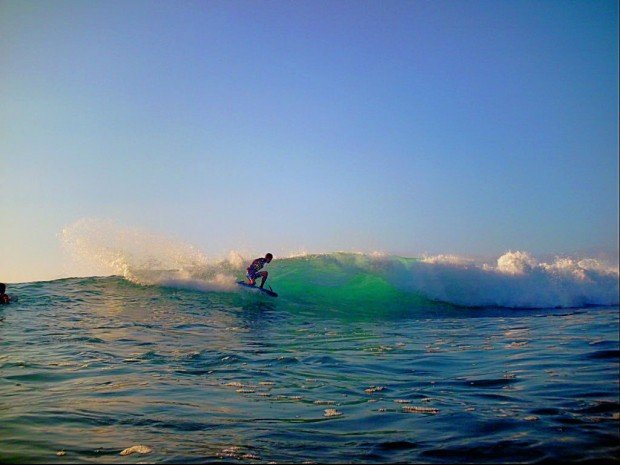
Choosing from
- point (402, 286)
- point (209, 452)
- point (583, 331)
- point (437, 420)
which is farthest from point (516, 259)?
point (209, 452)

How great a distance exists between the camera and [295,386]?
19.7 ft

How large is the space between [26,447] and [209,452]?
1452 millimetres

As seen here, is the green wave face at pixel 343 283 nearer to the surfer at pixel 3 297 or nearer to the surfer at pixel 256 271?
the surfer at pixel 256 271

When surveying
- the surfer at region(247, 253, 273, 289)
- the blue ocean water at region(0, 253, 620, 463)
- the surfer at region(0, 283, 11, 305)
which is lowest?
the blue ocean water at region(0, 253, 620, 463)

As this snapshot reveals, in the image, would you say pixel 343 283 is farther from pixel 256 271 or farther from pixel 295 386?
pixel 295 386

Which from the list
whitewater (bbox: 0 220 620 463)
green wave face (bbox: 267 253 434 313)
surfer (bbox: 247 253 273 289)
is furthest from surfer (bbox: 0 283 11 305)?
green wave face (bbox: 267 253 434 313)

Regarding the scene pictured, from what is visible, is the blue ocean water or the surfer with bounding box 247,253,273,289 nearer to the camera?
the blue ocean water

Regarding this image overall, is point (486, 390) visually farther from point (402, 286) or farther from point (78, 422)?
point (402, 286)

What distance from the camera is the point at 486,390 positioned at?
214 inches

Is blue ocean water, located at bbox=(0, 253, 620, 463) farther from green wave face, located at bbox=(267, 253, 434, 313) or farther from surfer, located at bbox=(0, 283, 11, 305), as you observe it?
green wave face, located at bbox=(267, 253, 434, 313)

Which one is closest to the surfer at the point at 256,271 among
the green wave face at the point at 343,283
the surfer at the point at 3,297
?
the green wave face at the point at 343,283

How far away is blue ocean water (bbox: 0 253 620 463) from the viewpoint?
12.3 feet

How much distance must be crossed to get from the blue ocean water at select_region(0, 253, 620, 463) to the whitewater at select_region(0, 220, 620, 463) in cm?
2

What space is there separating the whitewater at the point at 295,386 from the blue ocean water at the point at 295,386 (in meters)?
0.02
